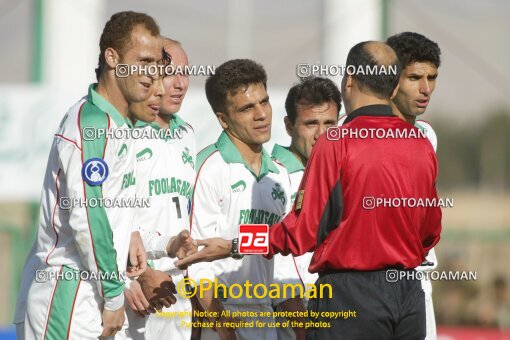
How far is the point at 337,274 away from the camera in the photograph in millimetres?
4781

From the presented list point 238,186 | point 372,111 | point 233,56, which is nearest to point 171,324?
point 238,186

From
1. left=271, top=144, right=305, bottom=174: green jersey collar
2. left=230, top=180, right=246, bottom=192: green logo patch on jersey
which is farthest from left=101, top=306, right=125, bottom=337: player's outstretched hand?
left=271, top=144, right=305, bottom=174: green jersey collar

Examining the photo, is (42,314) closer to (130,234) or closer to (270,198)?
(130,234)

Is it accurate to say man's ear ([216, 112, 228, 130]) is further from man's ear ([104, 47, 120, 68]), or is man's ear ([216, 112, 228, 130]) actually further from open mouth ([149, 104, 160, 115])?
man's ear ([104, 47, 120, 68])

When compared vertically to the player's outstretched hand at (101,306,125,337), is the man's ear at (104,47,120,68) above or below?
above

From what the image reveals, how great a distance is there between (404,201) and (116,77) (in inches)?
58.8

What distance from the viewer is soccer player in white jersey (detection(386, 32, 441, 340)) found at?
5.85 metres

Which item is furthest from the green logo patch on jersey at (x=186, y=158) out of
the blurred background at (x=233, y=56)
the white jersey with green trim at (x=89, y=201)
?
the blurred background at (x=233, y=56)

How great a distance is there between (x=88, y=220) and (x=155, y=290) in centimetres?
100

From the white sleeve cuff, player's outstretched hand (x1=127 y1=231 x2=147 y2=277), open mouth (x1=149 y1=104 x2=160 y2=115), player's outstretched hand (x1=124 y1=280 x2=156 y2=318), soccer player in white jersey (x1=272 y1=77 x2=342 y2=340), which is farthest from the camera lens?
soccer player in white jersey (x1=272 y1=77 x2=342 y2=340)

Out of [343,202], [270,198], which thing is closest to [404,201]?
[343,202]

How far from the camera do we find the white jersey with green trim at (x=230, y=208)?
18.8ft

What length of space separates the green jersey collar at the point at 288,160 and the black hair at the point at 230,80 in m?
0.57

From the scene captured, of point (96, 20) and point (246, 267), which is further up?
point (96, 20)
